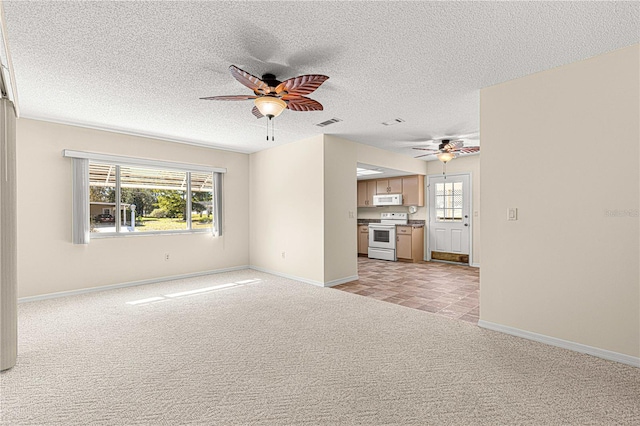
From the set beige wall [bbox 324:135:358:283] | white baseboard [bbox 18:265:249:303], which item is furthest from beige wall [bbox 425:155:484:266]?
white baseboard [bbox 18:265:249:303]

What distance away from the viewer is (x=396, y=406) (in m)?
1.98

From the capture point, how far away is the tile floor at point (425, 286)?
4090 millimetres

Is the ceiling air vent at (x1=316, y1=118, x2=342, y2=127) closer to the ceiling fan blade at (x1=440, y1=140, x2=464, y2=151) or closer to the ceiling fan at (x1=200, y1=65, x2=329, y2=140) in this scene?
the ceiling fan at (x1=200, y1=65, x2=329, y2=140)

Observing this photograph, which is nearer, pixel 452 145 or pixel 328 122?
pixel 328 122

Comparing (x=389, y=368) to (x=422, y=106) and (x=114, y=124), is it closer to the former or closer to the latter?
(x=422, y=106)

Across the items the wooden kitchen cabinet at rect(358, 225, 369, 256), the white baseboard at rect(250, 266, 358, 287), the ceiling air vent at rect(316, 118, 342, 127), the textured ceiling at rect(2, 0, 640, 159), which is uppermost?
A: the textured ceiling at rect(2, 0, 640, 159)

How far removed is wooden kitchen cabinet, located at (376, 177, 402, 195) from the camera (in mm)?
8188

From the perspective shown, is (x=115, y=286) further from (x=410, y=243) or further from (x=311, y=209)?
(x=410, y=243)

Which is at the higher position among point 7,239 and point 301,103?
point 301,103

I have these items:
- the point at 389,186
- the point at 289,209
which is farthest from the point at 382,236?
the point at 289,209

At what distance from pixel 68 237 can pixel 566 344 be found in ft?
20.1

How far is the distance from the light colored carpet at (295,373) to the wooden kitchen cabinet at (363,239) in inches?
195

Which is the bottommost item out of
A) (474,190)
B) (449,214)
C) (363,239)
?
(363,239)

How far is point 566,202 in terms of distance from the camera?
2.78 m
